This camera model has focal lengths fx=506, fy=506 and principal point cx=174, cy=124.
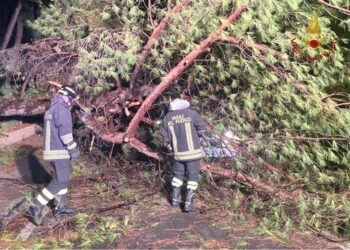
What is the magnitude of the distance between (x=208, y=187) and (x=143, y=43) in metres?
2.19

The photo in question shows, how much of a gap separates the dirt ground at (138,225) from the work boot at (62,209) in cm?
11

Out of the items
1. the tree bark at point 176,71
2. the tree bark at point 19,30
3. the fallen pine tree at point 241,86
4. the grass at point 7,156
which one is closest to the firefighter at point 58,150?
the fallen pine tree at point 241,86

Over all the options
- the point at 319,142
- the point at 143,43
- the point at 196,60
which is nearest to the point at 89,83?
the point at 143,43

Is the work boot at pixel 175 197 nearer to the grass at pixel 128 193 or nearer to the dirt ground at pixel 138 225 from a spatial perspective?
the dirt ground at pixel 138 225

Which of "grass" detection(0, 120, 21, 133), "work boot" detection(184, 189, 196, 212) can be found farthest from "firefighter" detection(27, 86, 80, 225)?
"grass" detection(0, 120, 21, 133)

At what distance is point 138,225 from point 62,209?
3.30ft

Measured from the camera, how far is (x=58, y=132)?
240 inches

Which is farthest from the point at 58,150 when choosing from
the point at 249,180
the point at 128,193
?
the point at 249,180

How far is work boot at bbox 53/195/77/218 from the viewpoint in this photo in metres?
6.12

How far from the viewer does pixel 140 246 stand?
5.29 m

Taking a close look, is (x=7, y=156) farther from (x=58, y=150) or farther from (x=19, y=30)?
(x=19, y=30)

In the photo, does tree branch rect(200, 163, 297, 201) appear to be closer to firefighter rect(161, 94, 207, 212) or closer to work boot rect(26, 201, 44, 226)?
firefighter rect(161, 94, 207, 212)

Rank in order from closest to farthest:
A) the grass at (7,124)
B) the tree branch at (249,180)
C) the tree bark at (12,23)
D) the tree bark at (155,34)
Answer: the tree branch at (249,180), the tree bark at (155,34), the grass at (7,124), the tree bark at (12,23)

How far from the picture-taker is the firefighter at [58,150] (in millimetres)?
6043
